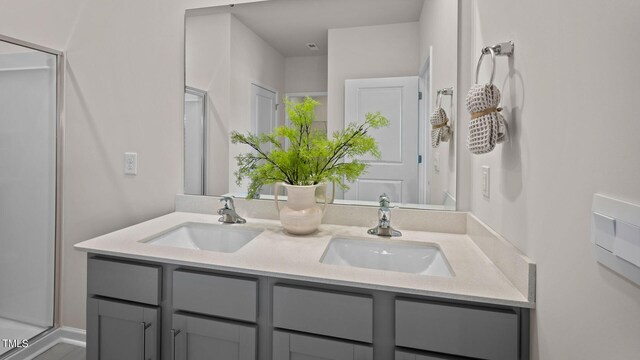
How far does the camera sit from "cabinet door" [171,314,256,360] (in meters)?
1.05

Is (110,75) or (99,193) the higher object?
(110,75)

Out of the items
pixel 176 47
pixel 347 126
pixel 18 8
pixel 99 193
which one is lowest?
pixel 99 193

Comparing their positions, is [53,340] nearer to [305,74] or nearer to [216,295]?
[216,295]

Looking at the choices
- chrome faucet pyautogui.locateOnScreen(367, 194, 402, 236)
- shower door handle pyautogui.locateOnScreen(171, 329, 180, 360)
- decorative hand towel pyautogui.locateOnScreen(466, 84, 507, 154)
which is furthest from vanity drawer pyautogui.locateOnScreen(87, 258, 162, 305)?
decorative hand towel pyautogui.locateOnScreen(466, 84, 507, 154)

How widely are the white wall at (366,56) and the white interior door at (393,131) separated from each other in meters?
0.05

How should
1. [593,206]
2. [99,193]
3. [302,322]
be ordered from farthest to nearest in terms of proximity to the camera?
[99,193] → [302,322] → [593,206]

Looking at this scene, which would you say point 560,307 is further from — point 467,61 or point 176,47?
point 176,47

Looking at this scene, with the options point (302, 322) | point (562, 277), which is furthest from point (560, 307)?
point (302, 322)

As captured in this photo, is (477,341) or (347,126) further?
(347,126)

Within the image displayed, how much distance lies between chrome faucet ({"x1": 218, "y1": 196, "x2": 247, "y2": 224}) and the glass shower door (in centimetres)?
116

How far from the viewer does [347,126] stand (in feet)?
5.15

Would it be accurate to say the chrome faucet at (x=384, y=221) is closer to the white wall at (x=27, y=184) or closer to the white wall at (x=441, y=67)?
the white wall at (x=441, y=67)

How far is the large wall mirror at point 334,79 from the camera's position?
1500 millimetres

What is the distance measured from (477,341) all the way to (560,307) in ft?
0.83
